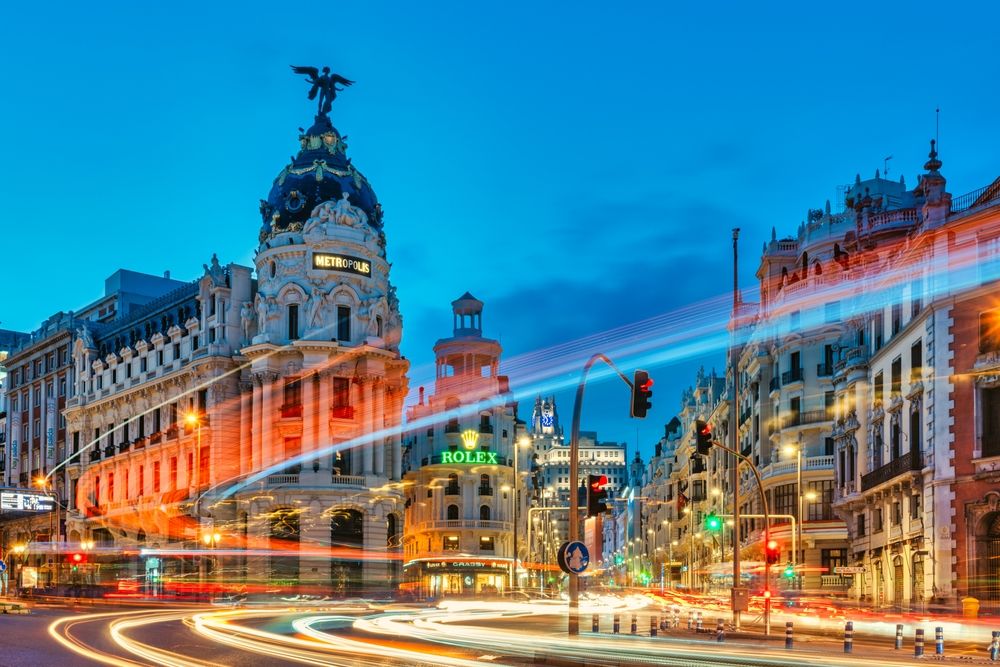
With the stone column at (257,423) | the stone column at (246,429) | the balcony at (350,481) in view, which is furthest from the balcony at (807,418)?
the stone column at (246,429)

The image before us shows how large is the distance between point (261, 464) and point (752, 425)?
108 feet

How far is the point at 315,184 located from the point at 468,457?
32.8m

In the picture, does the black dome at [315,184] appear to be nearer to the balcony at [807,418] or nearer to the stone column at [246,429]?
the stone column at [246,429]

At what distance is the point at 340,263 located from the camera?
Answer: 255ft

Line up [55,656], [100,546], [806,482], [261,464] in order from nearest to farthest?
1. [55,656]
2. [806,482]
3. [261,464]
4. [100,546]

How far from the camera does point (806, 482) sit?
6706cm

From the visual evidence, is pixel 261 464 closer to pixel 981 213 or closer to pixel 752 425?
pixel 752 425

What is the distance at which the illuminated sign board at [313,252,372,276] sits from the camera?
77125mm

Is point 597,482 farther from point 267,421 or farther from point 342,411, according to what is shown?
point 267,421

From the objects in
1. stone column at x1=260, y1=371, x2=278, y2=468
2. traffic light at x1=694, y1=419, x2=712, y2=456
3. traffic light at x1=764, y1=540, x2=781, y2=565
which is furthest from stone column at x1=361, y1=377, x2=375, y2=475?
traffic light at x1=694, y1=419, x2=712, y2=456

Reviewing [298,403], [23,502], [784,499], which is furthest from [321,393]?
[23,502]

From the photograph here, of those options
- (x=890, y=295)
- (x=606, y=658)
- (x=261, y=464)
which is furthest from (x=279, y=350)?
(x=606, y=658)

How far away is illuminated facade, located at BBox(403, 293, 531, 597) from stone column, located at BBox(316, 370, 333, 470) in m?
27.2

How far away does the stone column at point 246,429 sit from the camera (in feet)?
258
